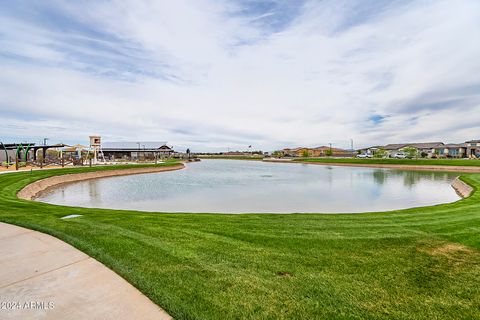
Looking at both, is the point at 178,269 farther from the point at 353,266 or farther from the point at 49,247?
the point at 353,266

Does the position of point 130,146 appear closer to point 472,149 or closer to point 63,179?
point 63,179

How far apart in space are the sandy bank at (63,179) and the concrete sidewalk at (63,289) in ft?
51.4

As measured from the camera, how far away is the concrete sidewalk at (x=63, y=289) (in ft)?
9.57

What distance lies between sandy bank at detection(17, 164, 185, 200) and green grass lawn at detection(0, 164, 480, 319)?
1418cm

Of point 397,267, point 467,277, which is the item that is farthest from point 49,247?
point 467,277

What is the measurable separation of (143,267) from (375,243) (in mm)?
4606

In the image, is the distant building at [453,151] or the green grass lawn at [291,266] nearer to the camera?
the green grass lawn at [291,266]

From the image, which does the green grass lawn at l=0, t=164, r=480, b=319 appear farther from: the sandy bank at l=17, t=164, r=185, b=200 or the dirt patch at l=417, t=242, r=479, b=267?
the sandy bank at l=17, t=164, r=185, b=200

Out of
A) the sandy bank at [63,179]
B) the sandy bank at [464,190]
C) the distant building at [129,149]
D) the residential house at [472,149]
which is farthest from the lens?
the residential house at [472,149]

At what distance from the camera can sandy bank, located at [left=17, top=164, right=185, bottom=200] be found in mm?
18453

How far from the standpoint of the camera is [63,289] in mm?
3352

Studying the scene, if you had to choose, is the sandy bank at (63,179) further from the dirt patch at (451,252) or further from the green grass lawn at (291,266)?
the dirt patch at (451,252)

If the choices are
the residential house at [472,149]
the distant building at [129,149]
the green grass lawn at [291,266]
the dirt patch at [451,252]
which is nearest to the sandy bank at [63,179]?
the green grass lawn at [291,266]

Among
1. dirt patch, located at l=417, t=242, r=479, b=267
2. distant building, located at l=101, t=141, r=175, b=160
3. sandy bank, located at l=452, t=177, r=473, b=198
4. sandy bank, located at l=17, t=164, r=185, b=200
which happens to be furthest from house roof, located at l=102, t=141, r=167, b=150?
dirt patch, located at l=417, t=242, r=479, b=267
